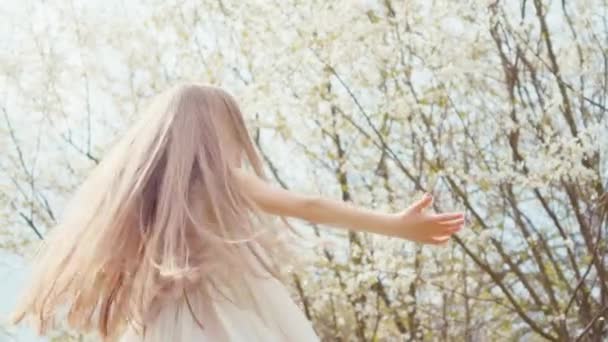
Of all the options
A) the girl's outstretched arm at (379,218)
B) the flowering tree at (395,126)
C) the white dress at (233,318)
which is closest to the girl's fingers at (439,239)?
the girl's outstretched arm at (379,218)

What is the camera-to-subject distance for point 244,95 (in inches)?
260

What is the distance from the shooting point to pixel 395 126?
6.93 meters

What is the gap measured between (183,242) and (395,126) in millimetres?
4670

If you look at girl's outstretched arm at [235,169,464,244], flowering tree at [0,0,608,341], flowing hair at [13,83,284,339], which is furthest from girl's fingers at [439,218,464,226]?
flowering tree at [0,0,608,341]

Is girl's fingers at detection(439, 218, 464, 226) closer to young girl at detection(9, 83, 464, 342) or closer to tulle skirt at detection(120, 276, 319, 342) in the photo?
young girl at detection(9, 83, 464, 342)

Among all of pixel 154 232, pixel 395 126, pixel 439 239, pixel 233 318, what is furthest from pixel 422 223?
pixel 395 126

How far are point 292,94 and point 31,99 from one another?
86.5 inches

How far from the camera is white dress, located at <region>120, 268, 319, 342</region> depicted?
2359mm

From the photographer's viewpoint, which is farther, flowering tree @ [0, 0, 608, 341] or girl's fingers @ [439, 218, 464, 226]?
flowering tree @ [0, 0, 608, 341]

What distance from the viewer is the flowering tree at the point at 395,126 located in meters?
5.95

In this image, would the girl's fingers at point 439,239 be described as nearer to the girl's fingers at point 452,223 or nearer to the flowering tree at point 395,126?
the girl's fingers at point 452,223

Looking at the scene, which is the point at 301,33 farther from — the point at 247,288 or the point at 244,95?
the point at 247,288

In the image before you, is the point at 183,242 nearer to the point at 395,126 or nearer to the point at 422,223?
the point at 422,223

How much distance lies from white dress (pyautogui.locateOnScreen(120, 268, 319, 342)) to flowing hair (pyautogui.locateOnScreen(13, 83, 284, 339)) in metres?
0.03
